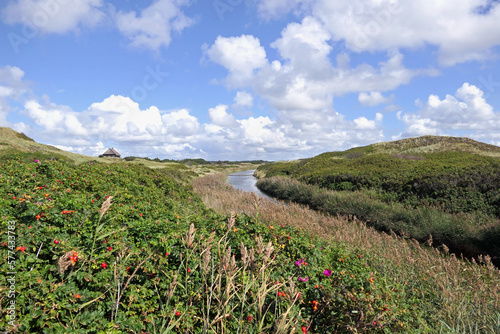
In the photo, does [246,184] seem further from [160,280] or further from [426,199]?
[160,280]

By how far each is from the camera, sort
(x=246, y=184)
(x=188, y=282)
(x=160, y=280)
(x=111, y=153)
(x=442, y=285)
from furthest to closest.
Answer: (x=111, y=153), (x=246, y=184), (x=442, y=285), (x=160, y=280), (x=188, y=282)

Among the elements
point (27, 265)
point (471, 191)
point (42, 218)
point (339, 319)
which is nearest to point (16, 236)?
point (42, 218)

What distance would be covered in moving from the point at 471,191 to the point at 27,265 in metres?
14.8

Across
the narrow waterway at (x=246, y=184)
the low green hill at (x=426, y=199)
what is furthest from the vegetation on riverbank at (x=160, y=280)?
the narrow waterway at (x=246, y=184)

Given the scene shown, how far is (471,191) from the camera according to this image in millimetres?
11062

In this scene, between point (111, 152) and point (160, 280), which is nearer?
point (160, 280)

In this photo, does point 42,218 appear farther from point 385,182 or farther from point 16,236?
point 385,182

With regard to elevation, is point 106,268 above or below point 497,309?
above

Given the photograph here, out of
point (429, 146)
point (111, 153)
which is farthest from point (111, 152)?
point (429, 146)

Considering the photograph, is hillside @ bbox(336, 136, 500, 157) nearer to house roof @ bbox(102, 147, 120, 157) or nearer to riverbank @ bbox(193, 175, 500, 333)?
riverbank @ bbox(193, 175, 500, 333)

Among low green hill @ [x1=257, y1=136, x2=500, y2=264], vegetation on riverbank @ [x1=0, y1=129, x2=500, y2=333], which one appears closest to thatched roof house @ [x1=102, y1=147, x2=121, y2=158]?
low green hill @ [x1=257, y1=136, x2=500, y2=264]

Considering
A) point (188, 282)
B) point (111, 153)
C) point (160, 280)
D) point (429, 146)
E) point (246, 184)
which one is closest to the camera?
point (188, 282)

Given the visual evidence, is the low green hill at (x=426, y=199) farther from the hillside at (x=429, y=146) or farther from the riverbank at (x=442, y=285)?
the hillside at (x=429, y=146)

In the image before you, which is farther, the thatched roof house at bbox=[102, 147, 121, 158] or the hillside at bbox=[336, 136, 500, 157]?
the thatched roof house at bbox=[102, 147, 121, 158]
